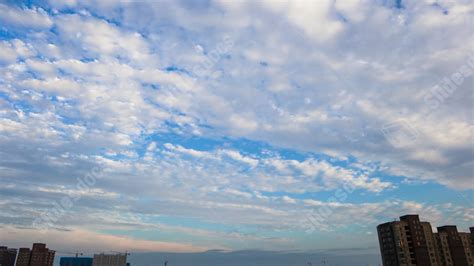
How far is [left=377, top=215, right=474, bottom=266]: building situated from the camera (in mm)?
126312

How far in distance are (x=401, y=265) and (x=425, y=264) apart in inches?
345

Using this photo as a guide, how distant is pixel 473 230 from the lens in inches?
5969

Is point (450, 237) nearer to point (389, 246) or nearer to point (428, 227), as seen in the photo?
point (428, 227)

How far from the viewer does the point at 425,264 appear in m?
124

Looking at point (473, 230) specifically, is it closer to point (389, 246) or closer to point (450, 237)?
point (450, 237)

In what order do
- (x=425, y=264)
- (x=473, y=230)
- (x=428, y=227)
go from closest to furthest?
(x=425, y=264) < (x=428, y=227) < (x=473, y=230)

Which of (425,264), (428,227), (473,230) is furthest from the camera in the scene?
(473,230)

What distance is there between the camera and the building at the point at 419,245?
126312 millimetres

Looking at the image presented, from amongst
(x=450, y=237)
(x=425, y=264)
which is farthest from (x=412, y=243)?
(x=450, y=237)

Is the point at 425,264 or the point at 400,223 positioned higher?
the point at 400,223

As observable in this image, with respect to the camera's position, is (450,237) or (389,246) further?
(450,237)

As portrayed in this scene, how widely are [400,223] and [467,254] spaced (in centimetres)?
3325

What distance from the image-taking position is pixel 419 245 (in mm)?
127188

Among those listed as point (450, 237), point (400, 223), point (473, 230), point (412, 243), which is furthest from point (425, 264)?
point (473, 230)
